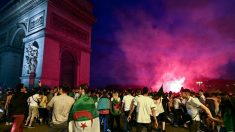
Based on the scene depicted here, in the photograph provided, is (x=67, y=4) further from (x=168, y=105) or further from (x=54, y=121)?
(x=54, y=121)

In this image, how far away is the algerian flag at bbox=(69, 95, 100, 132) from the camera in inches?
163

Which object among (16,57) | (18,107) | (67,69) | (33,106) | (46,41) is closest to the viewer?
(18,107)

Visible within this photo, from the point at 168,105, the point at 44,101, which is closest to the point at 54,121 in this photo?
the point at 44,101

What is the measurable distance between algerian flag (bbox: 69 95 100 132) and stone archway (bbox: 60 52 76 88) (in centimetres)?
1919

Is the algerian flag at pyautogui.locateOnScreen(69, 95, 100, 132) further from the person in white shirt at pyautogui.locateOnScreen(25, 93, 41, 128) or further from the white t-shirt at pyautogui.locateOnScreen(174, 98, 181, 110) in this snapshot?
the white t-shirt at pyautogui.locateOnScreen(174, 98, 181, 110)

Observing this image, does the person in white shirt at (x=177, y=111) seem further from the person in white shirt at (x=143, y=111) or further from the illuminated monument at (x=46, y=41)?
the illuminated monument at (x=46, y=41)

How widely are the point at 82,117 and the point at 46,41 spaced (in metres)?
18.4

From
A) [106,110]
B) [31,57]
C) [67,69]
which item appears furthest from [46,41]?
[106,110]

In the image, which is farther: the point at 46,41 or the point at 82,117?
the point at 46,41

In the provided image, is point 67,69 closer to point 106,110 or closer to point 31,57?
point 31,57

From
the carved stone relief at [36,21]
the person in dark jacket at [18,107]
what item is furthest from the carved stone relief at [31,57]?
the person in dark jacket at [18,107]

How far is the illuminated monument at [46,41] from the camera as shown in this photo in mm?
21078

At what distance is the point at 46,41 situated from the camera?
824 inches

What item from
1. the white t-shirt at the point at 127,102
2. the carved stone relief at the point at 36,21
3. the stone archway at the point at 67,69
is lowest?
the white t-shirt at the point at 127,102
